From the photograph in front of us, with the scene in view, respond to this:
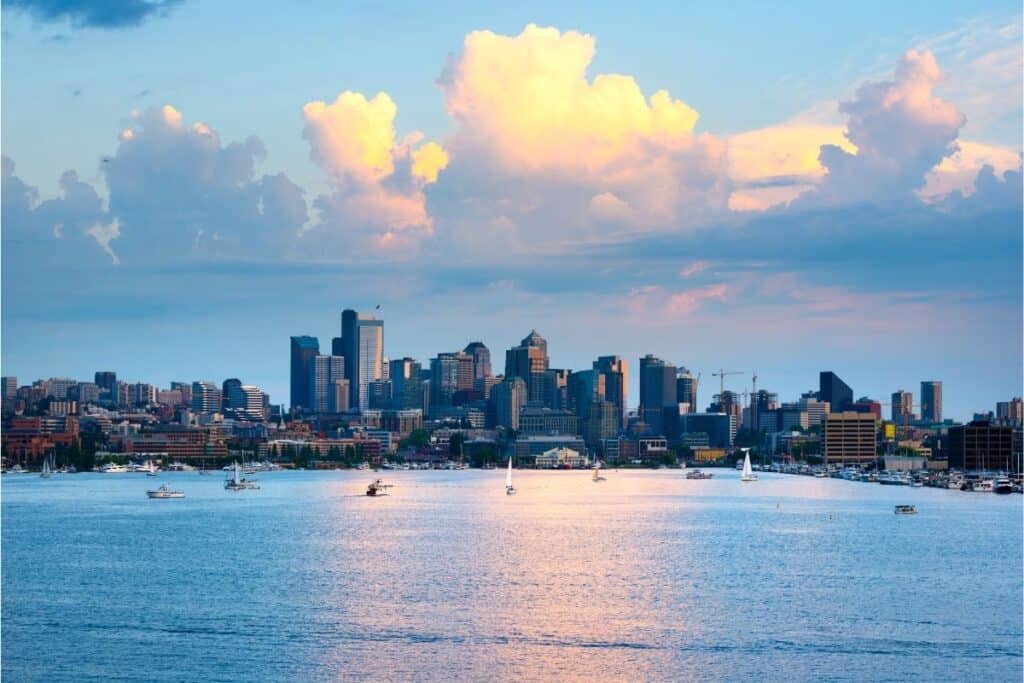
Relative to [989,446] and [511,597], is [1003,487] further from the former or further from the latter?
[511,597]

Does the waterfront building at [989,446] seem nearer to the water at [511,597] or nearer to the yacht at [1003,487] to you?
the yacht at [1003,487]

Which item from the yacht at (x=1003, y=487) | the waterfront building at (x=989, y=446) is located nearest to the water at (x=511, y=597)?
the yacht at (x=1003, y=487)

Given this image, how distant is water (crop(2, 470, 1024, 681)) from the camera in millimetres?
43438


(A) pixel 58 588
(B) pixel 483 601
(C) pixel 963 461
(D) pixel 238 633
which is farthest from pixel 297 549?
(C) pixel 963 461

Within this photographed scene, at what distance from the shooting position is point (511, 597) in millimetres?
55656

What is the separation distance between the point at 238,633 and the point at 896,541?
138 feet

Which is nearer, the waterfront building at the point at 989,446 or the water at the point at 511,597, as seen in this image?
the water at the point at 511,597

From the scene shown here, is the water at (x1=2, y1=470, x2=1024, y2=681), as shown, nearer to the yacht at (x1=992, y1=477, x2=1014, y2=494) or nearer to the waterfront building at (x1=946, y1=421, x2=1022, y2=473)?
the yacht at (x1=992, y1=477, x2=1014, y2=494)

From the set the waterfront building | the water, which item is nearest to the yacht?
the waterfront building

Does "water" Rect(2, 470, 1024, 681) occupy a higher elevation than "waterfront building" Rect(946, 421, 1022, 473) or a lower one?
lower

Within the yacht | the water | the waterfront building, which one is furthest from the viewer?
the waterfront building

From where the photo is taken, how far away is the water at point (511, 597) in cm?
4344

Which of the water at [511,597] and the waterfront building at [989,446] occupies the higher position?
the waterfront building at [989,446]

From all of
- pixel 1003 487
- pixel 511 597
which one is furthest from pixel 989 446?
pixel 511 597
